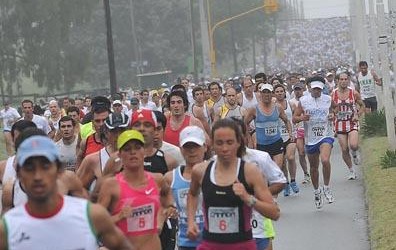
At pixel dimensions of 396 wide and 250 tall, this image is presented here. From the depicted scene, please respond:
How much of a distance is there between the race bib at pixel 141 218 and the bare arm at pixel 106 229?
180 centimetres

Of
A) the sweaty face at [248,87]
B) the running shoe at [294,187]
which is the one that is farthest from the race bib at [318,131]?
the sweaty face at [248,87]

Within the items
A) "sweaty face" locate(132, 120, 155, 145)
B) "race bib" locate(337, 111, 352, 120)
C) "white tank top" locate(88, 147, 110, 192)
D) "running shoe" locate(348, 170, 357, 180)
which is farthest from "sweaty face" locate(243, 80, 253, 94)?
"white tank top" locate(88, 147, 110, 192)

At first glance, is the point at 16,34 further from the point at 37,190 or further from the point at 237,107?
the point at 37,190

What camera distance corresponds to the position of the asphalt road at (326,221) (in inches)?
506

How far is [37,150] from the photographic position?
534 cm

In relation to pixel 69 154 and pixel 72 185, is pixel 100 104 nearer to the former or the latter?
pixel 69 154

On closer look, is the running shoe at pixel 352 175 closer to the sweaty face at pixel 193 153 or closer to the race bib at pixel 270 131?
the race bib at pixel 270 131

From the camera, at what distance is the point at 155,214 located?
7.78 m

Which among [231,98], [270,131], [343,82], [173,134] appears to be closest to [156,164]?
[173,134]

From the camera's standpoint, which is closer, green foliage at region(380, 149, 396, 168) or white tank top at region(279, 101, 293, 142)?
white tank top at region(279, 101, 293, 142)

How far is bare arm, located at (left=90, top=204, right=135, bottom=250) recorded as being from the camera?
5562 mm

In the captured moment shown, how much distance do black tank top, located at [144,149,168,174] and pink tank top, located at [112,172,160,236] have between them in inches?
53.9

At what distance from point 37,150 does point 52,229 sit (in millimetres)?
380

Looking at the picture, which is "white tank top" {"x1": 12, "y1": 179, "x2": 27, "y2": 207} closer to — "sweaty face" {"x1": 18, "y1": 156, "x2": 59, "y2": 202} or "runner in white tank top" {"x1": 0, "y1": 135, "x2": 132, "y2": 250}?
"runner in white tank top" {"x1": 0, "y1": 135, "x2": 132, "y2": 250}
